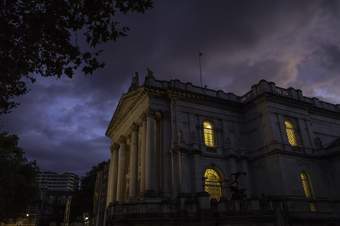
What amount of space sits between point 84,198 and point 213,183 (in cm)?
4169

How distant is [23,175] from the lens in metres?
41.0

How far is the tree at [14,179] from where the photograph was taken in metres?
34.1

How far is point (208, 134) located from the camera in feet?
104

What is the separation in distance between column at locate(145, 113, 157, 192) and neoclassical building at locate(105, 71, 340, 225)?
0.10 m

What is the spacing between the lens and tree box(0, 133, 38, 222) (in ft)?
112

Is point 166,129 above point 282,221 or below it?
above

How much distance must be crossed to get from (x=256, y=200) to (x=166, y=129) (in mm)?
13010

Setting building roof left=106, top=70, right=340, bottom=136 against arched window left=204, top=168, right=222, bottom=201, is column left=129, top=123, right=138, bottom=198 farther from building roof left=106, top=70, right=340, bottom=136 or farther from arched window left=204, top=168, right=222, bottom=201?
arched window left=204, top=168, right=222, bottom=201

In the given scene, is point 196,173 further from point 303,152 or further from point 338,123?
point 338,123

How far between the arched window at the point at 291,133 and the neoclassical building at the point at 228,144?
0.37 feet

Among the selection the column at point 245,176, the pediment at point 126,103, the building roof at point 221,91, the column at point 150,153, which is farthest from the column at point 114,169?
the column at point 245,176

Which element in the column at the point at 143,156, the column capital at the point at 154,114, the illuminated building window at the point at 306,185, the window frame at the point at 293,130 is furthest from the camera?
the window frame at the point at 293,130

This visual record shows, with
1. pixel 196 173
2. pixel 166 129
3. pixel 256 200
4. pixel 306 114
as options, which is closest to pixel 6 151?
pixel 166 129

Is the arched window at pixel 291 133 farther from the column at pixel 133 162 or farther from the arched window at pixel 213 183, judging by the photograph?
the column at pixel 133 162
